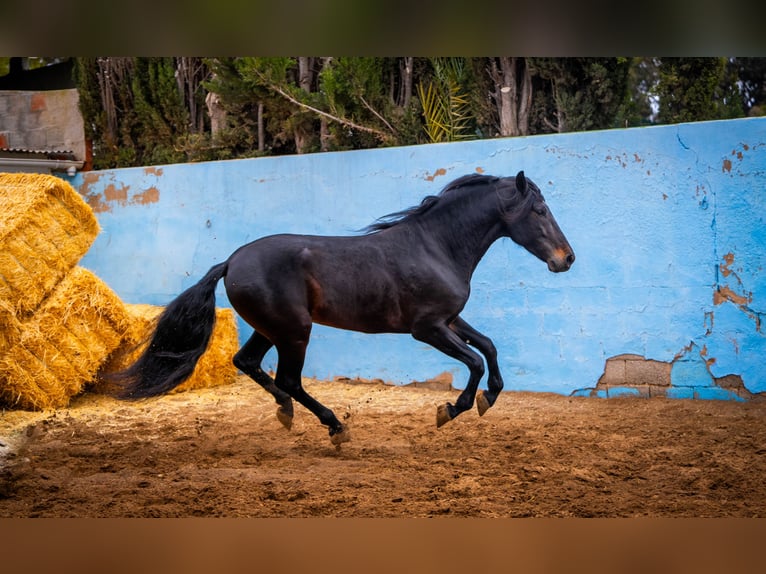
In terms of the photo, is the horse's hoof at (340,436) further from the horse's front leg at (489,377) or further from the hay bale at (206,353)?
the hay bale at (206,353)

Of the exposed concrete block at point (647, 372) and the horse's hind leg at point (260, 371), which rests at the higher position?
the horse's hind leg at point (260, 371)

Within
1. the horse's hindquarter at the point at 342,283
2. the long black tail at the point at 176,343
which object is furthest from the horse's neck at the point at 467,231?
the long black tail at the point at 176,343

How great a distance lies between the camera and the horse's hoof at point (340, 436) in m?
4.21

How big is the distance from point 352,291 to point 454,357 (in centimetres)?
62

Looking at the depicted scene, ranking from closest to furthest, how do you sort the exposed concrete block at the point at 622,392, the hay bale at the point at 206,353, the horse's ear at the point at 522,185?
the horse's ear at the point at 522,185
the exposed concrete block at the point at 622,392
the hay bale at the point at 206,353

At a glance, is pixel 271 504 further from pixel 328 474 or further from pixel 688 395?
pixel 688 395

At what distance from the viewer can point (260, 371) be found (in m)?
4.23

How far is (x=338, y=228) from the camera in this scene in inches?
240

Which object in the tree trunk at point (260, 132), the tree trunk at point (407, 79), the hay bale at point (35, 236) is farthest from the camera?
the tree trunk at point (260, 132)

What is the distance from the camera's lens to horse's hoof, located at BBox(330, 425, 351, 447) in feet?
13.8

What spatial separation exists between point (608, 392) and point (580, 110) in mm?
2605

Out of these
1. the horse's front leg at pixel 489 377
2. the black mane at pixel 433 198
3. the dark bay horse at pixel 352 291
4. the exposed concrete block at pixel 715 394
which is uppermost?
the black mane at pixel 433 198

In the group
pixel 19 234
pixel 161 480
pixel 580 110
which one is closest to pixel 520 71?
pixel 580 110

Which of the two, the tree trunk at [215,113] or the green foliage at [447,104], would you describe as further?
the tree trunk at [215,113]
